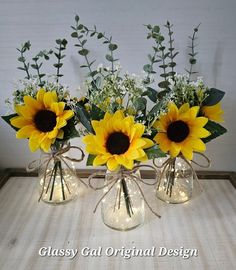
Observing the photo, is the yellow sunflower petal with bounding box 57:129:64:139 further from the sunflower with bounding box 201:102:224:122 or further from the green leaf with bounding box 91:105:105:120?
the sunflower with bounding box 201:102:224:122

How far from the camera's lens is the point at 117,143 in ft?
1.95

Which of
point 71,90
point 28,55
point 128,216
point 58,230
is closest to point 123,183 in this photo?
point 128,216

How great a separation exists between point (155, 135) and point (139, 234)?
246 mm

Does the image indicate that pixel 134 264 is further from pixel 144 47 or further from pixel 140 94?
pixel 144 47

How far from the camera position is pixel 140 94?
0.61 m

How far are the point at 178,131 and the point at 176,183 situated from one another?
22cm

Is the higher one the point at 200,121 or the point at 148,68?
the point at 148,68

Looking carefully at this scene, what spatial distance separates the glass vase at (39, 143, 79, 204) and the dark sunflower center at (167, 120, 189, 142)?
294mm

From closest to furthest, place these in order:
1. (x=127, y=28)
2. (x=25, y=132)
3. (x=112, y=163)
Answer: (x=112, y=163)
(x=25, y=132)
(x=127, y=28)

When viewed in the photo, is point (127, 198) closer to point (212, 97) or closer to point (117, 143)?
point (117, 143)

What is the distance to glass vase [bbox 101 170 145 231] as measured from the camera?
70 centimetres

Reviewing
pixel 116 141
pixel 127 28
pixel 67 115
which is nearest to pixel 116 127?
pixel 116 141

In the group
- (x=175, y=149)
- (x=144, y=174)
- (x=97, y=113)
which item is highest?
(x=97, y=113)

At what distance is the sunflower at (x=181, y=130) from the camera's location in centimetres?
67
